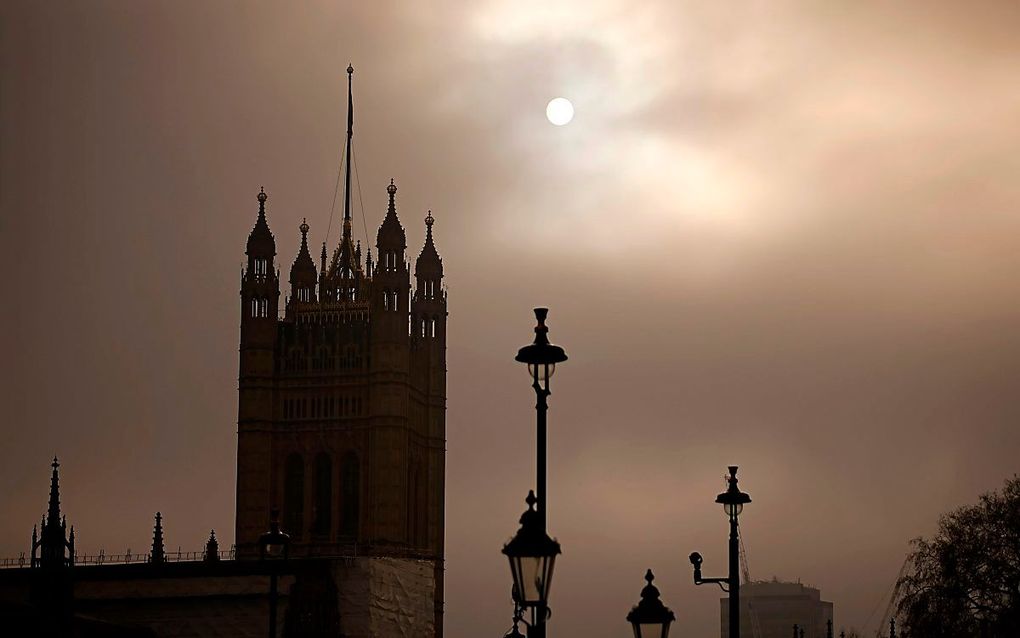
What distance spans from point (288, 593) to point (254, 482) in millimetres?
20479

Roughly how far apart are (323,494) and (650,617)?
274 ft

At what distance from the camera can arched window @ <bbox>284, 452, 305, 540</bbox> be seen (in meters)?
108

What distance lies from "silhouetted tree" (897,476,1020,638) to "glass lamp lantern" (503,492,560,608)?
45552 millimetres

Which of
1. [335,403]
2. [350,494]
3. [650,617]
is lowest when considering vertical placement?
[650,617]

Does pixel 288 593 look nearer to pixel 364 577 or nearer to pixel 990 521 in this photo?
pixel 364 577

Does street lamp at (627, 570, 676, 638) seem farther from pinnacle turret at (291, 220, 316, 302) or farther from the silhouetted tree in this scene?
pinnacle turret at (291, 220, 316, 302)

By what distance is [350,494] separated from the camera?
108 meters

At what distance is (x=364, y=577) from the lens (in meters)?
94.1

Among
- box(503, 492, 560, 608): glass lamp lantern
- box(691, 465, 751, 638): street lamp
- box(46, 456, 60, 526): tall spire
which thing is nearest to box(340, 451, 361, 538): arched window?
box(46, 456, 60, 526): tall spire

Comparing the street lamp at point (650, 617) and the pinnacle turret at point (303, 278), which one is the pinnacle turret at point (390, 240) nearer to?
the pinnacle turret at point (303, 278)

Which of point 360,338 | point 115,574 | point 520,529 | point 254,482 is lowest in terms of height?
point 520,529

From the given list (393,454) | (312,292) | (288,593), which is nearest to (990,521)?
(288,593)

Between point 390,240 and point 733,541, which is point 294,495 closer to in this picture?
point 390,240

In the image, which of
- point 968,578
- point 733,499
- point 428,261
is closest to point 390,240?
point 428,261
